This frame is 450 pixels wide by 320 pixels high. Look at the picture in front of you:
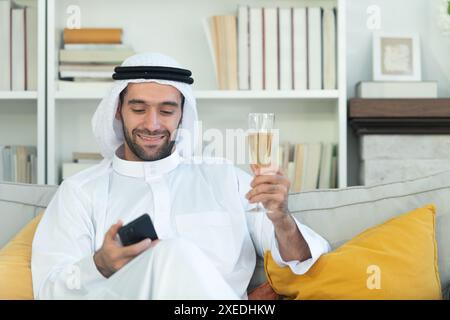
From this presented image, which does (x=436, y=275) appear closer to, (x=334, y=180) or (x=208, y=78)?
(x=334, y=180)

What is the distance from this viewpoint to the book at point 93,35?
276 centimetres

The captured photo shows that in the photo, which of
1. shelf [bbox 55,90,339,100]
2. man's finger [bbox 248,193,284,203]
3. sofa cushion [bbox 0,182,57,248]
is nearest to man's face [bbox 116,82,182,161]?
sofa cushion [bbox 0,182,57,248]

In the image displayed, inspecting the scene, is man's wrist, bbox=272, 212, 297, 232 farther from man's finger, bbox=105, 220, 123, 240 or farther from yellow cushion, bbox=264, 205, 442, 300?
man's finger, bbox=105, 220, 123, 240

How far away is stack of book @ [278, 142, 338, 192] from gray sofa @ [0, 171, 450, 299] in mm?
791

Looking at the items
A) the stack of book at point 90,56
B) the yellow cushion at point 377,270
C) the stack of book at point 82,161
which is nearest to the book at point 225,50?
the stack of book at point 90,56

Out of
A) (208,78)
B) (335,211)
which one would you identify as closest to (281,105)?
(208,78)

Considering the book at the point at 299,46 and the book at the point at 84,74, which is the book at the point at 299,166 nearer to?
the book at the point at 299,46

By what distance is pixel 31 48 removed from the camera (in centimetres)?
279

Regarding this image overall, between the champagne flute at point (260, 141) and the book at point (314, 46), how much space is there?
4.16 ft

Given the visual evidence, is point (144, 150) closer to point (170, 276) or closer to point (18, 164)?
point (170, 276)

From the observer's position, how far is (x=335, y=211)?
75.2 inches

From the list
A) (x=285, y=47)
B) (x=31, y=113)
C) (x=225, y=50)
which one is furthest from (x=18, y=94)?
(x=285, y=47)

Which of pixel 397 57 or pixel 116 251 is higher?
pixel 397 57

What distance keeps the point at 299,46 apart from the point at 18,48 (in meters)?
1.08
